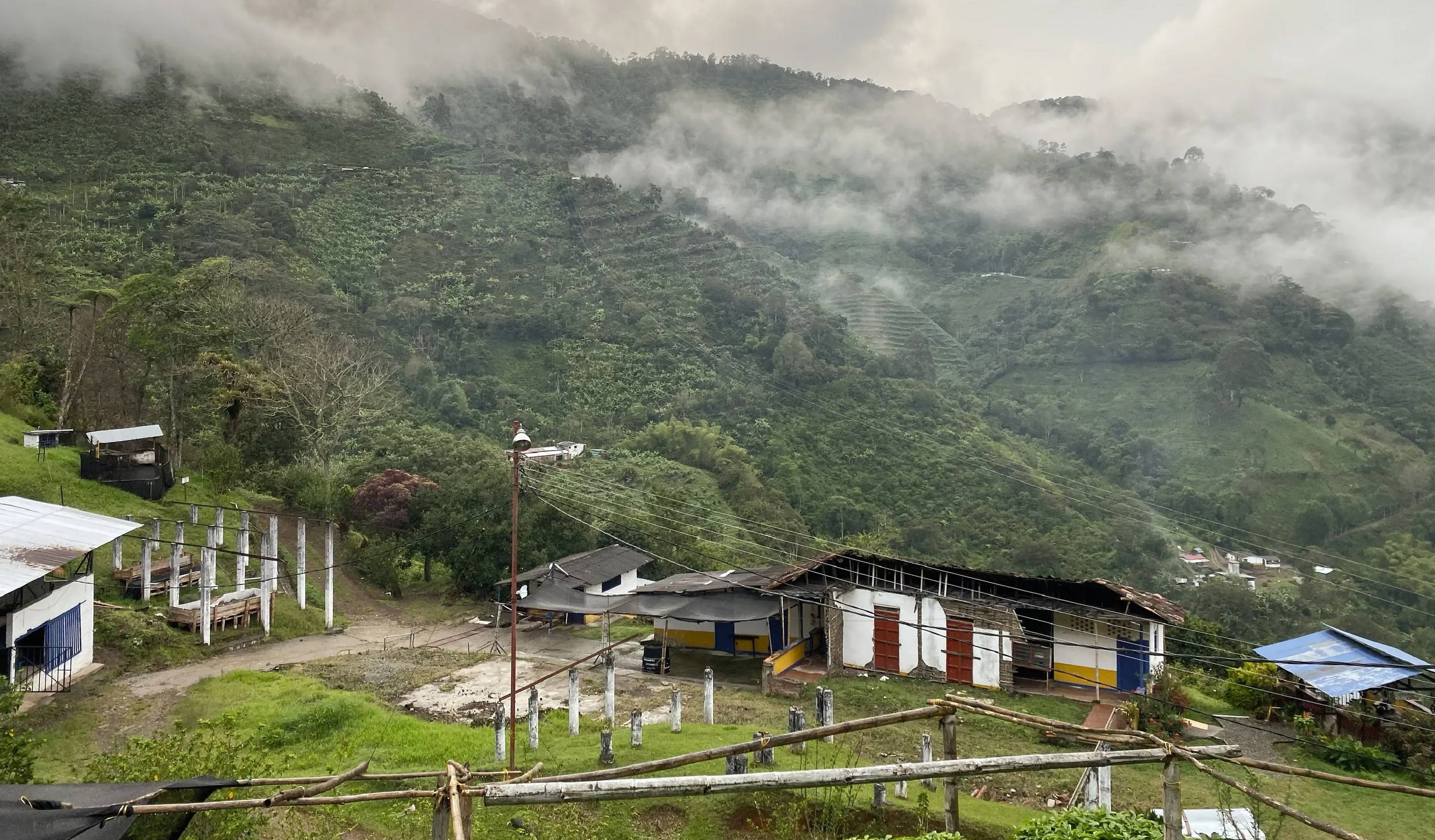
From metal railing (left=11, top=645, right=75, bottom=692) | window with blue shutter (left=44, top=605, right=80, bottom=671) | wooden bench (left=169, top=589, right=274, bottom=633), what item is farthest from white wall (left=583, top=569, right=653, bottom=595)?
metal railing (left=11, top=645, right=75, bottom=692)

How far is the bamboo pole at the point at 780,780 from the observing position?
4.25 meters

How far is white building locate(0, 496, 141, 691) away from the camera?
13289 mm

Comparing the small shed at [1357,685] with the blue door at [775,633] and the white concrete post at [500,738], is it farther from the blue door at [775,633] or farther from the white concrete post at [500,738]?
the white concrete post at [500,738]

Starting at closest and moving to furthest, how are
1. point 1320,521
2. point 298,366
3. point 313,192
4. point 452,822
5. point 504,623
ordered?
1. point 452,822
2. point 504,623
3. point 298,366
4. point 1320,521
5. point 313,192

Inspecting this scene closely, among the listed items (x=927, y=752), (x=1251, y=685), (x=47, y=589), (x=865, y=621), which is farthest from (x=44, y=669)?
Answer: (x=1251, y=685)

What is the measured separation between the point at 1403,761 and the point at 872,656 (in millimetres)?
9547

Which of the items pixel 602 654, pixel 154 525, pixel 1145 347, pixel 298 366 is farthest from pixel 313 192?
pixel 1145 347

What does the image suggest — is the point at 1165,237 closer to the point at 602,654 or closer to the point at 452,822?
the point at 602,654

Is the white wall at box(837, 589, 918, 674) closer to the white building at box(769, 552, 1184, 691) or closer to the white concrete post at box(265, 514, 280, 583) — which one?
the white building at box(769, 552, 1184, 691)

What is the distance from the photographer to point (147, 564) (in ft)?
59.7

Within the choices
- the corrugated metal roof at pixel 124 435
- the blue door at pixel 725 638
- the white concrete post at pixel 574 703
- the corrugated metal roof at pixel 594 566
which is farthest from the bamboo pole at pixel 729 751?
the corrugated metal roof at pixel 124 435

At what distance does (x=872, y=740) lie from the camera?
1403 centimetres

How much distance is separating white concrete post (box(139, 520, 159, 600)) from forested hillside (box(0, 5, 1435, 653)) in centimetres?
699

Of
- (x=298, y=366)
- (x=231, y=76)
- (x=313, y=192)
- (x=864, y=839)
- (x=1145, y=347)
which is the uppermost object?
(x=231, y=76)
